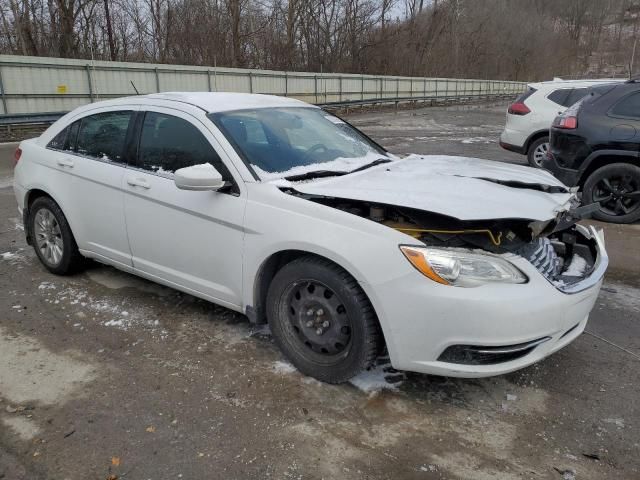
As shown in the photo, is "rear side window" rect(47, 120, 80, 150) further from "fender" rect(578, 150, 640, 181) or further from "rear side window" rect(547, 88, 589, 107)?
"rear side window" rect(547, 88, 589, 107)

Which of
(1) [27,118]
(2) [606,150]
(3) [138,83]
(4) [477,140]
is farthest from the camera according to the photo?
(3) [138,83]

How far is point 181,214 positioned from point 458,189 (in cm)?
177

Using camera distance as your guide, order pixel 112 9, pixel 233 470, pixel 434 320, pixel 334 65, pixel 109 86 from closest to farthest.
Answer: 1. pixel 233 470
2. pixel 434 320
3. pixel 109 86
4. pixel 112 9
5. pixel 334 65

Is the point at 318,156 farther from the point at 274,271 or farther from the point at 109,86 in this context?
the point at 109,86

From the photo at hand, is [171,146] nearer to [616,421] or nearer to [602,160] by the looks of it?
[616,421]

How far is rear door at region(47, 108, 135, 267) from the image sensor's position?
4.05 m

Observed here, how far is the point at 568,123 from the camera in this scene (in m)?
6.78

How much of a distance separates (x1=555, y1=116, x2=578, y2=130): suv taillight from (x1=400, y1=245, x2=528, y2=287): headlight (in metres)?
4.74

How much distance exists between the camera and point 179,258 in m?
3.67

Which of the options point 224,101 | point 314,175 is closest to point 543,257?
point 314,175

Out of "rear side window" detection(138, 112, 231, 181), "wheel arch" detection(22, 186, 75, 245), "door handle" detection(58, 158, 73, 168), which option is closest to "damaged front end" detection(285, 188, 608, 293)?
"rear side window" detection(138, 112, 231, 181)

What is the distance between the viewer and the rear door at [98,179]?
160 inches

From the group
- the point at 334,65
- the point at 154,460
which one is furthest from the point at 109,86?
the point at 334,65

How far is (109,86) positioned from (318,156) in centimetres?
1705
